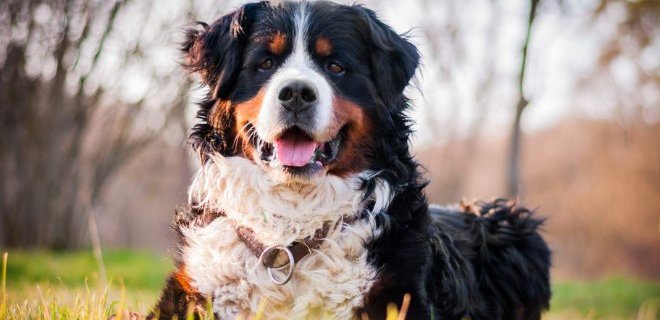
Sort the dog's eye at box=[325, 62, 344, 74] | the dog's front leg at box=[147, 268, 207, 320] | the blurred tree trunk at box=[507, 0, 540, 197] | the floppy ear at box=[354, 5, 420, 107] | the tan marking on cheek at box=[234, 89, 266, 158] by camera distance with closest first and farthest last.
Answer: the dog's front leg at box=[147, 268, 207, 320], the tan marking on cheek at box=[234, 89, 266, 158], the dog's eye at box=[325, 62, 344, 74], the floppy ear at box=[354, 5, 420, 107], the blurred tree trunk at box=[507, 0, 540, 197]

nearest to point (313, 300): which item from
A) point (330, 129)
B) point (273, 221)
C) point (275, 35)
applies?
point (273, 221)

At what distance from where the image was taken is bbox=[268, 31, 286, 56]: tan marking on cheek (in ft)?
10.5

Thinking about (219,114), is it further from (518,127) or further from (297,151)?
(518,127)

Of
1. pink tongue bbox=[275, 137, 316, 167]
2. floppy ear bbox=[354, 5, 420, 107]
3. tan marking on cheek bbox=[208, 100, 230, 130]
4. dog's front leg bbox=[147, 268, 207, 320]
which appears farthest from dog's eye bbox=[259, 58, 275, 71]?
dog's front leg bbox=[147, 268, 207, 320]

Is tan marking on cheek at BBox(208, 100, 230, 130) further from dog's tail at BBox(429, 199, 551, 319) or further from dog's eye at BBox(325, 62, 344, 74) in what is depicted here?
dog's tail at BBox(429, 199, 551, 319)

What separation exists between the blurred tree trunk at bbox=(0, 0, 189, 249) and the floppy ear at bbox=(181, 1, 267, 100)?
6977 mm

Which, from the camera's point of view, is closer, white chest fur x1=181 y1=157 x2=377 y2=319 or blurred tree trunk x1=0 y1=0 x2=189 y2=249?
white chest fur x1=181 y1=157 x2=377 y2=319

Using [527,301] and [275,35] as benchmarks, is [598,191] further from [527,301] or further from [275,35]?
[275,35]

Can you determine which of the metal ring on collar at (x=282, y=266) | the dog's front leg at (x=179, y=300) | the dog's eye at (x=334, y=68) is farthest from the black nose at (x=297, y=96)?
the dog's front leg at (x=179, y=300)

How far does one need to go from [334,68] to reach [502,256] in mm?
2050

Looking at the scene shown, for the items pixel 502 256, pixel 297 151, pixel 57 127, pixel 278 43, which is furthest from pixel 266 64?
pixel 57 127

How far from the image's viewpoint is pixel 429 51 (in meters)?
14.3

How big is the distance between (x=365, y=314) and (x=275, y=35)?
146 cm

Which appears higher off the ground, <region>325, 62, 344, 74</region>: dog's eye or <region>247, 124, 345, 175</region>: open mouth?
<region>325, 62, 344, 74</region>: dog's eye
